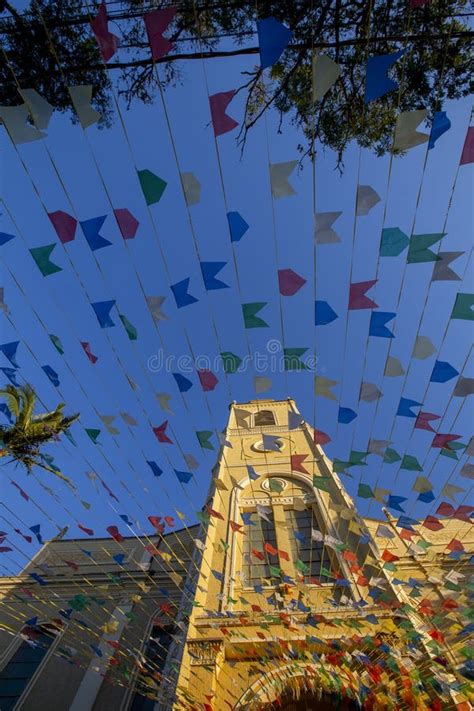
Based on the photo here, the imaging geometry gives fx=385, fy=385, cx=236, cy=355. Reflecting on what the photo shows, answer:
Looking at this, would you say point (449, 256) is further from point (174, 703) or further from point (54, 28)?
point (174, 703)

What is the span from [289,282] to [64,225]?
2.52 m

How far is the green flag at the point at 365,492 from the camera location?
7.19 metres

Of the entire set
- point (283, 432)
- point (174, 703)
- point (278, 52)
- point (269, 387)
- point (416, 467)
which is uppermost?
point (283, 432)

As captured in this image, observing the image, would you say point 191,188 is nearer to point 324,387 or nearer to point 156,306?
point 156,306

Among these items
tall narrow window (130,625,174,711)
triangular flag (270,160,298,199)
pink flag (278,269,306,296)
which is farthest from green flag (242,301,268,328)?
tall narrow window (130,625,174,711)

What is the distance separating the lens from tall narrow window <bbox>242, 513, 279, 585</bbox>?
10.4m

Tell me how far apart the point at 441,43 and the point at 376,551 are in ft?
33.8

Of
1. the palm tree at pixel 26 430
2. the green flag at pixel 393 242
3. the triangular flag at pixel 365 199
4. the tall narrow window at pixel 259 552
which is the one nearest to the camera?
the triangular flag at pixel 365 199

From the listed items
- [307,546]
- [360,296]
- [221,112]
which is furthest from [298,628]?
[221,112]

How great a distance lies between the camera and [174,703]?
6977 mm

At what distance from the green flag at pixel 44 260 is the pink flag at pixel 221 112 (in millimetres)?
2087

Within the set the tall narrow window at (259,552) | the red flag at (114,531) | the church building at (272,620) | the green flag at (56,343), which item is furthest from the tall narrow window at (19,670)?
the green flag at (56,343)

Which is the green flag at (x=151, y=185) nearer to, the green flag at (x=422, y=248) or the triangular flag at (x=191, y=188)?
the triangular flag at (x=191, y=188)

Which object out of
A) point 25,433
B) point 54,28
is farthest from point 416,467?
point 25,433
